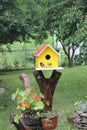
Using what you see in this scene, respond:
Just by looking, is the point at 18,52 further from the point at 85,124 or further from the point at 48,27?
the point at 85,124

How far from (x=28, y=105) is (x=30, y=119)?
1.09ft

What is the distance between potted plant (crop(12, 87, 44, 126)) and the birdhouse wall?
2330 mm

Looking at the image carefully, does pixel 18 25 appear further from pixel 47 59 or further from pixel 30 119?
pixel 30 119

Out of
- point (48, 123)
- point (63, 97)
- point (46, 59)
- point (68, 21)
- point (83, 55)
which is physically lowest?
point (63, 97)

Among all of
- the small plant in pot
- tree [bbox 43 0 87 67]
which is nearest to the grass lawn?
the small plant in pot

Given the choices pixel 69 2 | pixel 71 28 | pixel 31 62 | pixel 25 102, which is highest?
pixel 69 2

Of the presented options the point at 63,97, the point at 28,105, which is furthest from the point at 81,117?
the point at 63,97

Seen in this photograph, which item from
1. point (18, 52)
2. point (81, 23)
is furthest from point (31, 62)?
point (81, 23)

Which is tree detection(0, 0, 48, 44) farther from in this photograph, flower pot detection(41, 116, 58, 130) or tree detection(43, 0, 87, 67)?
flower pot detection(41, 116, 58, 130)

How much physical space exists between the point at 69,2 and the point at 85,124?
4.69 m

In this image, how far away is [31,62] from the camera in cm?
2020

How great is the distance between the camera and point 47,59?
7328 mm

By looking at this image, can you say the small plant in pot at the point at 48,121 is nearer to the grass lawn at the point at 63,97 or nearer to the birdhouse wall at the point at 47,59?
the grass lawn at the point at 63,97

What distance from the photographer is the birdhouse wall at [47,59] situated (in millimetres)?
7199
